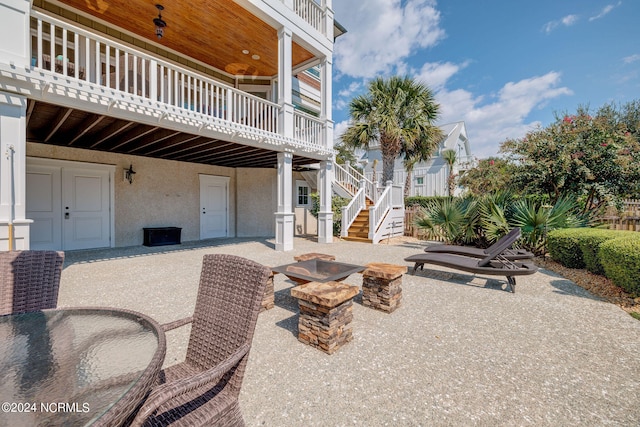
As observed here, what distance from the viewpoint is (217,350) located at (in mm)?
1768

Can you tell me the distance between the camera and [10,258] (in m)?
2.07

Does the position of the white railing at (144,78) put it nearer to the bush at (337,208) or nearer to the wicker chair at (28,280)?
the bush at (337,208)

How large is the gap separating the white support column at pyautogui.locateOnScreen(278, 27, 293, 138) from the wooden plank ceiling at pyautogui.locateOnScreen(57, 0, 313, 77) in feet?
1.69

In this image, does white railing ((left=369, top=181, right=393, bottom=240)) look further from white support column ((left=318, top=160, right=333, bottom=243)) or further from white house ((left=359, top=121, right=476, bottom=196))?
white house ((left=359, top=121, right=476, bottom=196))

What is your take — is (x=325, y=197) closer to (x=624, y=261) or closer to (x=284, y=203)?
(x=284, y=203)

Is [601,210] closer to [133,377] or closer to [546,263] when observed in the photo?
[546,263]

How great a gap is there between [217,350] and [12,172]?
486 centimetres

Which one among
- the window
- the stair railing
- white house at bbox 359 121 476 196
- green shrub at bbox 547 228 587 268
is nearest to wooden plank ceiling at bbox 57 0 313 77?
the stair railing

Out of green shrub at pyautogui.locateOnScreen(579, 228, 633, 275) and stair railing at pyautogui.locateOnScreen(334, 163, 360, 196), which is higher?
stair railing at pyautogui.locateOnScreen(334, 163, 360, 196)

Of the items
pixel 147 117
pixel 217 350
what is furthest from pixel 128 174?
pixel 217 350

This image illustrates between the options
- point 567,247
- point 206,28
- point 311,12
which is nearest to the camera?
point 567,247

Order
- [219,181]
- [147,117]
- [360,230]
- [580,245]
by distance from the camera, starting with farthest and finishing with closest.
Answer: [219,181] < [360,230] < [580,245] < [147,117]

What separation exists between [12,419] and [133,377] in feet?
1.15

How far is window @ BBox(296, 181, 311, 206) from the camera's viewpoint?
513 inches
